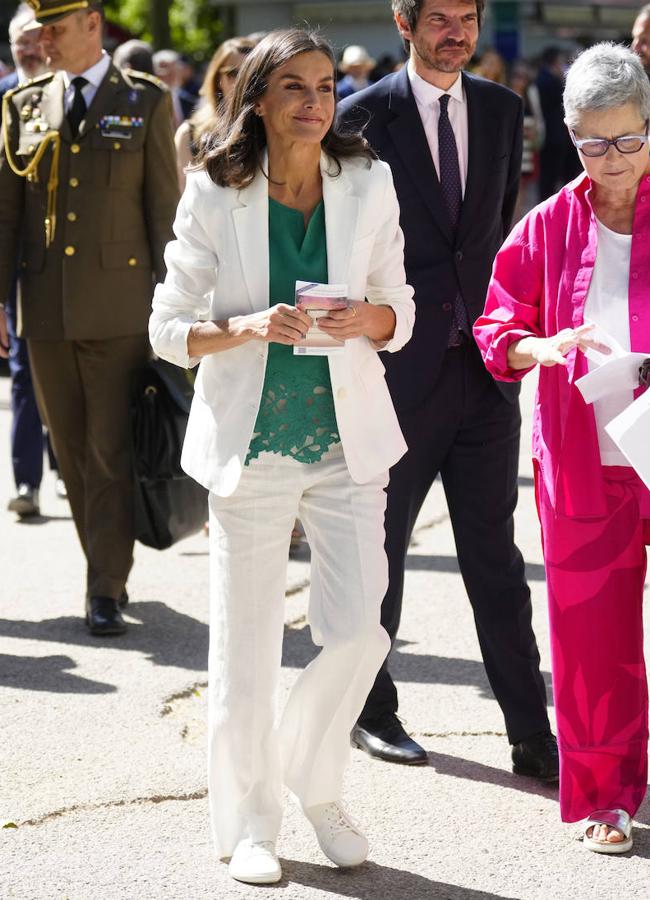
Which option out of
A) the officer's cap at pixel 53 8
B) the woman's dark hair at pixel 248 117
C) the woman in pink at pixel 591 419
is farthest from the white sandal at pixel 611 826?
the officer's cap at pixel 53 8

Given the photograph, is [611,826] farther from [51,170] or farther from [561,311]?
[51,170]

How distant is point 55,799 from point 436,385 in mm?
1576

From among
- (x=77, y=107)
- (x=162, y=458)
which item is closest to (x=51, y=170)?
(x=77, y=107)

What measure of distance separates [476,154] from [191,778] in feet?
6.47

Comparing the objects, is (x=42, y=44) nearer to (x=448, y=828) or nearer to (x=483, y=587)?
(x=483, y=587)

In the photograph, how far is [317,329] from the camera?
11.6 feet

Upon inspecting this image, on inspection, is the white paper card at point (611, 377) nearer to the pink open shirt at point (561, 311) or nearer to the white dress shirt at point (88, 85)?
the pink open shirt at point (561, 311)

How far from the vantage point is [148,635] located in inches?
233

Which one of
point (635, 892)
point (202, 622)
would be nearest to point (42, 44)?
point (202, 622)

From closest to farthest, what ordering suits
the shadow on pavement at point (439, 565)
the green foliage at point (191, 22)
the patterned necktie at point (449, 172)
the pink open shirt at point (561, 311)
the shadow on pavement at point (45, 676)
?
the pink open shirt at point (561, 311) → the patterned necktie at point (449, 172) → the shadow on pavement at point (45, 676) → the shadow on pavement at point (439, 565) → the green foliage at point (191, 22)

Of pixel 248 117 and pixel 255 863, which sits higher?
pixel 248 117

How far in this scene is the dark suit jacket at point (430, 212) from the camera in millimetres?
4516

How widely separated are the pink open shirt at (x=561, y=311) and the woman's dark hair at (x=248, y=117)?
560mm

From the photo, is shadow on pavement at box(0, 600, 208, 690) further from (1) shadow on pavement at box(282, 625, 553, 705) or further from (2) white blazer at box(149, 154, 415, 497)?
(2) white blazer at box(149, 154, 415, 497)
